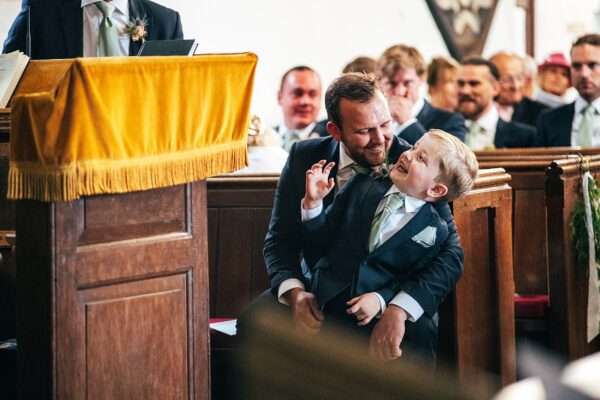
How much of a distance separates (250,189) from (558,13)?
36.1 feet

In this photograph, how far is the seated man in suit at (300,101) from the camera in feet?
24.3

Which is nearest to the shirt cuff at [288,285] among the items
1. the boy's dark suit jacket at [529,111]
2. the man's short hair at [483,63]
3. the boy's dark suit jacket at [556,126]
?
the boy's dark suit jacket at [556,126]

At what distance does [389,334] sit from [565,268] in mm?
1748

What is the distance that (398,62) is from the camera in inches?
257

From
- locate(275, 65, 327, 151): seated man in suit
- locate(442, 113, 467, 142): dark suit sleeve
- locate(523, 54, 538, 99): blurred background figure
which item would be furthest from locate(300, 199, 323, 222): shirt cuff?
locate(523, 54, 538, 99): blurred background figure

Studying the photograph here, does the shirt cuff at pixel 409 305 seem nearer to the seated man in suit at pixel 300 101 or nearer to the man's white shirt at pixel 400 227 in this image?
the man's white shirt at pixel 400 227

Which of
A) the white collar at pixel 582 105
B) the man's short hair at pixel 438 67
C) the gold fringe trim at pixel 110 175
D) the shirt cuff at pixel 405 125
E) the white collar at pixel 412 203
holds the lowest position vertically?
the white collar at pixel 412 203

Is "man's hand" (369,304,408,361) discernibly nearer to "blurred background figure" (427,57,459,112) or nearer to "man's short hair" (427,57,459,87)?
"blurred background figure" (427,57,459,112)

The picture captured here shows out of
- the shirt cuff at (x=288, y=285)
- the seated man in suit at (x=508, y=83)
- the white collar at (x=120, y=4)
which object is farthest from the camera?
the seated man in suit at (x=508, y=83)

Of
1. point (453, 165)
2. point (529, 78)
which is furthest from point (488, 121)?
point (453, 165)

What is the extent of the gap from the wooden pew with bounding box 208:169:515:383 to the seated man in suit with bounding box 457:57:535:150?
3387mm

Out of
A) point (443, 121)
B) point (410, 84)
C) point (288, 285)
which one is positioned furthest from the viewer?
point (443, 121)

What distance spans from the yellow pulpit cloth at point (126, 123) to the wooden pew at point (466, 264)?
1.10 meters

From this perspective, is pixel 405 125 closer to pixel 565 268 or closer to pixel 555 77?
pixel 565 268
